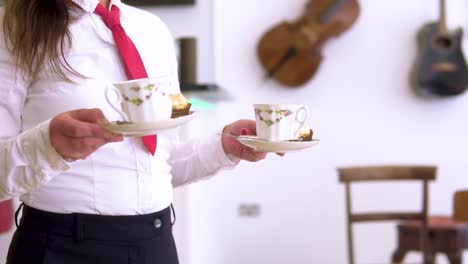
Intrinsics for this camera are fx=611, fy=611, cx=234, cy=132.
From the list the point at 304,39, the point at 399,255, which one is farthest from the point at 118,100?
the point at 304,39

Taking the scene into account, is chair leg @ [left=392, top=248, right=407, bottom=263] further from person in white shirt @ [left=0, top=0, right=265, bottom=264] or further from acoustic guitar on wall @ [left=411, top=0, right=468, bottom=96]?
person in white shirt @ [left=0, top=0, right=265, bottom=264]

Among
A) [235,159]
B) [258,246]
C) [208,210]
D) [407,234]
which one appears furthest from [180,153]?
[258,246]

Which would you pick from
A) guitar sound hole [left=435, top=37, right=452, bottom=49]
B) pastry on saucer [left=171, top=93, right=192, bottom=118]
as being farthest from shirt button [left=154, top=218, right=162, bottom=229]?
guitar sound hole [left=435, top=37, right=452, bottom=49]

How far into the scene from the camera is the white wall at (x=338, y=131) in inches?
133

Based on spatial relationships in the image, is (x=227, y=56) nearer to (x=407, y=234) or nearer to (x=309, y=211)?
Result: (x=309, y=211)

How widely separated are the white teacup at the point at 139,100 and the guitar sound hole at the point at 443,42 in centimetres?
279

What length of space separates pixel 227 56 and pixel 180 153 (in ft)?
7.86

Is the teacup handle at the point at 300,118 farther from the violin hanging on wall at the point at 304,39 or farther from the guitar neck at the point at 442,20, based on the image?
the guitar neck at the point at 442,20

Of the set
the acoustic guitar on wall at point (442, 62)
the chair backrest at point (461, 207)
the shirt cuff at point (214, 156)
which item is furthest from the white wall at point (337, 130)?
the shirt cuff at point (214, 156)

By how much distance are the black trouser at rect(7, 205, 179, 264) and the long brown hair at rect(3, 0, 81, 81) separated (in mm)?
203

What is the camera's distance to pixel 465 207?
1.53 m

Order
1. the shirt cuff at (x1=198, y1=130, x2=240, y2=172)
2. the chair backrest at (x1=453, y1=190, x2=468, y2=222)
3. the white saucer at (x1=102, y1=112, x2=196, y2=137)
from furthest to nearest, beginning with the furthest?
1. the chair backrest at (x1=453, y1=190, x2=468, y2=222)
2. the shirt cuff at (x1=198, y1=130, x2=240, y2=172)
3. the white saucer at (x1=102, y1=112, x2=196, y2=137)

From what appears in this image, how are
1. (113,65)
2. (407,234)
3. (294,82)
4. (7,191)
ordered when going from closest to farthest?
(7,191)
(113,65)
(407,234)
(294,82)

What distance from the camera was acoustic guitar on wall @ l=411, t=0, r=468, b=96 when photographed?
320 centimetres
